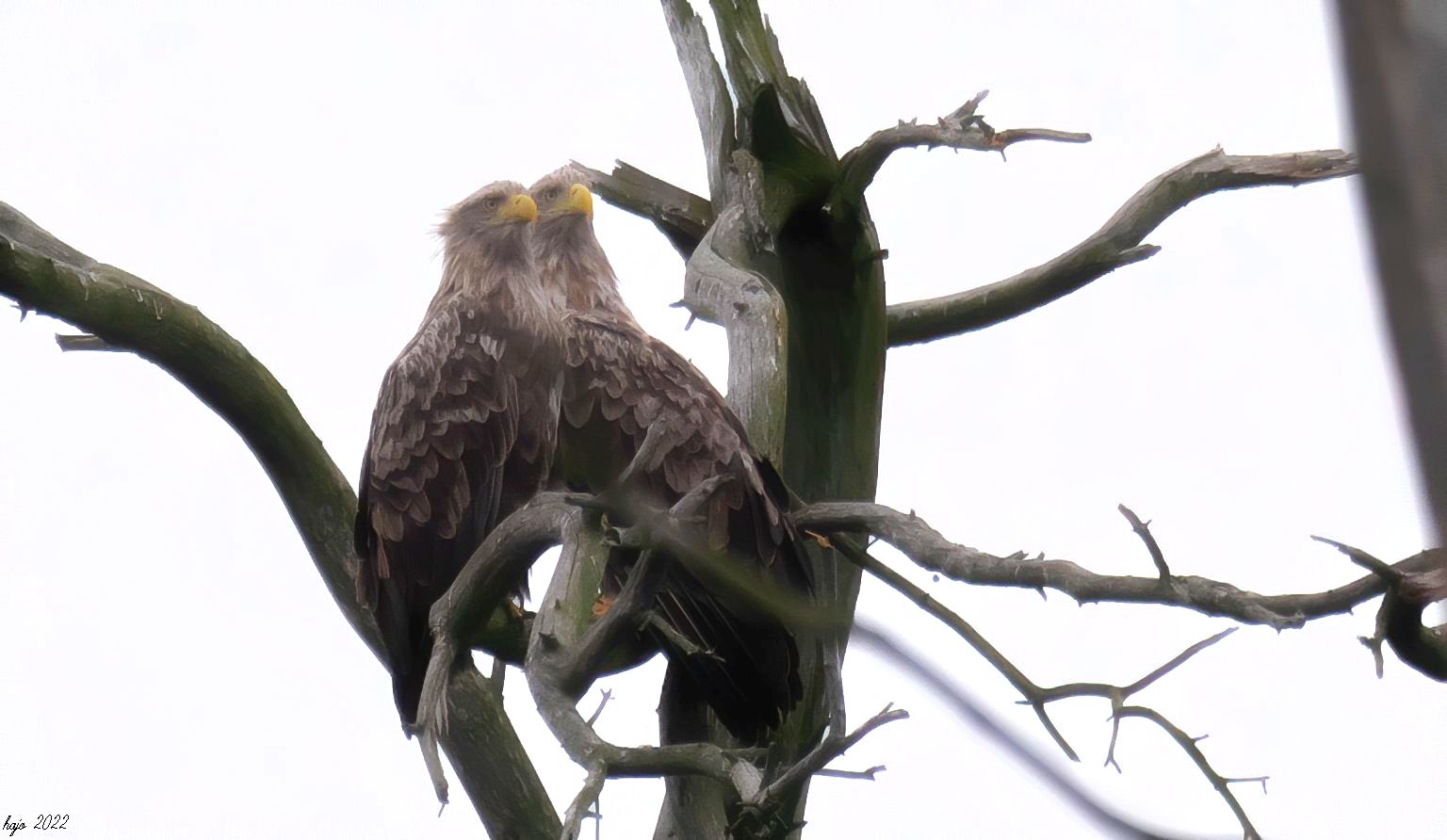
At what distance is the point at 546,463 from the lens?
5574 mm

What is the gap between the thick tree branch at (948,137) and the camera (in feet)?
17.2

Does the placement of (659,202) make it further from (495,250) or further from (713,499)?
(713,499)

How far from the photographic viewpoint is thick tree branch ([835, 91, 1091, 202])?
524 cm

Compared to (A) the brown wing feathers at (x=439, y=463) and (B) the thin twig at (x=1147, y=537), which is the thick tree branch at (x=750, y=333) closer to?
(A) the brown wing feathers at (x=439, y=463)

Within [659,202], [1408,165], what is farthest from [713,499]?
[1408,165]

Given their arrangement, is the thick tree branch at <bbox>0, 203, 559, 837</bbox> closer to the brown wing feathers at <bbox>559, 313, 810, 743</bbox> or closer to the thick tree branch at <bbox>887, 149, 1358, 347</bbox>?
the brown wing feathers at <bbox>559, 313, 810, 743</bbox>

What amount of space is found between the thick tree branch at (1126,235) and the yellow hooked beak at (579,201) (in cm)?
150

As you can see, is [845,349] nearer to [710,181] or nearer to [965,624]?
[710,181]

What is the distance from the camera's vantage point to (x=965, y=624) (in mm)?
4141

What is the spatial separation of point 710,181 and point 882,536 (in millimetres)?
2582

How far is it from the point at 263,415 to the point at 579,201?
1.73m

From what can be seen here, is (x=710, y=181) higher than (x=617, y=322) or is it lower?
higher

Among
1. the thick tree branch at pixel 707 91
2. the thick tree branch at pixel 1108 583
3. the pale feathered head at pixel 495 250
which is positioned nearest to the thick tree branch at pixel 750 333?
the thick tree branch at pixel 707 91

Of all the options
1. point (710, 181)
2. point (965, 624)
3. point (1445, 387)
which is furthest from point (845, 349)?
point (1445, 387)
